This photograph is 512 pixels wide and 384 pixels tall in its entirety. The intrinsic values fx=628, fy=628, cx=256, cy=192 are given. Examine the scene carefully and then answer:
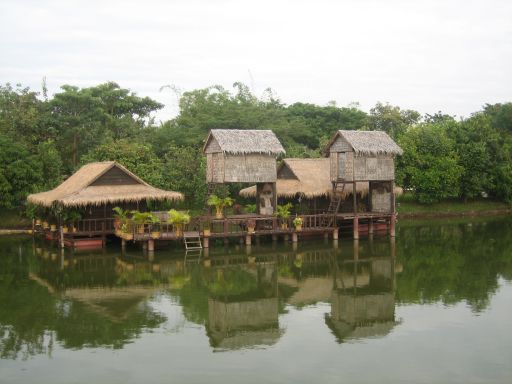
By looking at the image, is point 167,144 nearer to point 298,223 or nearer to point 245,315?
point 298,223

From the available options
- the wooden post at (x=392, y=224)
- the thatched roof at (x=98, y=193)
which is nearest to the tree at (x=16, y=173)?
the thatched roof at (x=98, y=193)

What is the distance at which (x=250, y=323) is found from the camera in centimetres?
1498

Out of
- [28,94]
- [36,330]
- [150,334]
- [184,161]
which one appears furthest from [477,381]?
[28,94]

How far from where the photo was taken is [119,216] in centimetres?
2602

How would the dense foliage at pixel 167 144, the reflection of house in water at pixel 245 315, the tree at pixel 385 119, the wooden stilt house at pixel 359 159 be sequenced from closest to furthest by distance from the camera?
the reflection of house in water at pixel 245 315, the wooden stilt house at pixel 359 159, the dense foliage at pixel 167 144, the tree at pixel 385 119

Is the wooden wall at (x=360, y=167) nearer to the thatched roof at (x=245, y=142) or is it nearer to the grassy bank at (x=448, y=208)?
the thatched roof at (x=245, y=142)

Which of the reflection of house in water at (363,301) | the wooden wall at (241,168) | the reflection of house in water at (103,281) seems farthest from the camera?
the wooden wall at (241,168)

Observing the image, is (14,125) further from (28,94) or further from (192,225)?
(192,225)

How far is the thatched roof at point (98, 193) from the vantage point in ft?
82.7

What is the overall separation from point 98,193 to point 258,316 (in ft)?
41.0

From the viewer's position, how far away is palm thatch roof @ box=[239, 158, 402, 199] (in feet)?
95.7

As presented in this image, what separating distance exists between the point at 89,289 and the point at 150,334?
524cm

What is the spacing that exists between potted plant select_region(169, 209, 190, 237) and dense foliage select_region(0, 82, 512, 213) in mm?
9162

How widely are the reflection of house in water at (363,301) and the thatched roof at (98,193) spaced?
889 centimetres
